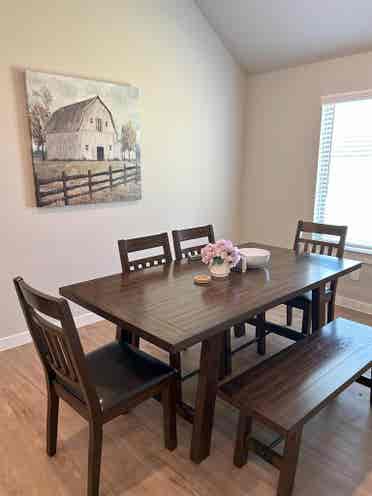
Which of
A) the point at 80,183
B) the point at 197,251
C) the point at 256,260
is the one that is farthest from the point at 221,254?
the point at 80,183

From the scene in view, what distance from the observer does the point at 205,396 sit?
174 centimetres

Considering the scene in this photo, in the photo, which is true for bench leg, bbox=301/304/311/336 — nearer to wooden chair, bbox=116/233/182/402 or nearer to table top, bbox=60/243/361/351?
table top, bbox=60/243/361/351

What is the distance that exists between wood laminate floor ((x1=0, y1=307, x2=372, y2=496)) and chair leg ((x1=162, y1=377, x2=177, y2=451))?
0.07 m

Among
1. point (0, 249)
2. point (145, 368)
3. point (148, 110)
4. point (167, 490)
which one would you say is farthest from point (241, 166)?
point (167, 490)

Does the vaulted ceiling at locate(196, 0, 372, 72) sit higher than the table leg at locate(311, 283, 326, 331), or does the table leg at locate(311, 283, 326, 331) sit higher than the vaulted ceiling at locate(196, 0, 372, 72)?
the vaulted ceiling at locate(196, 0, 372, 72)

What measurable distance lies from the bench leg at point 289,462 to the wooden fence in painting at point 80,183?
2.31 meters

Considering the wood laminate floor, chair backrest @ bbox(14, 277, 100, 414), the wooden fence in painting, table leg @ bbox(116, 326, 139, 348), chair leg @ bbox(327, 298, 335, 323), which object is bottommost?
the wood laminate floor

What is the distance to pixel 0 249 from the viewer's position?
2717 mm

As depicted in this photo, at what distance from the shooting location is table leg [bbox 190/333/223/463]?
1.70 metres

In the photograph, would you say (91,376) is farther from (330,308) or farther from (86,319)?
(330,308)

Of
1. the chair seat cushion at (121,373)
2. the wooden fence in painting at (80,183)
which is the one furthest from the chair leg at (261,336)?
the wooden fence in painting at (80,183)

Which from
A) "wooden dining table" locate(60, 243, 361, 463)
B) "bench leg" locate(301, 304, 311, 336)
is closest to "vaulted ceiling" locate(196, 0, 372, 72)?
"wooden dining table" locate(60, 243, 361, 463)

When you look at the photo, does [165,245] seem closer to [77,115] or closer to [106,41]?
[77,115]

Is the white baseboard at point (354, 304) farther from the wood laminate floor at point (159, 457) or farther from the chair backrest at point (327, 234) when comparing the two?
the wood laminate floor at point (159, 457)
